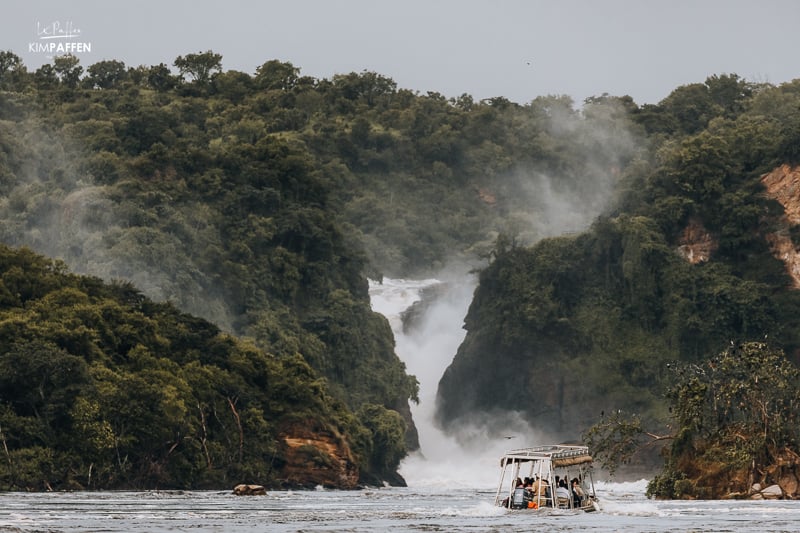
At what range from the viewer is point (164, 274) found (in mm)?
160875

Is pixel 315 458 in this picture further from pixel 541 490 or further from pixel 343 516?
pixel 541 490

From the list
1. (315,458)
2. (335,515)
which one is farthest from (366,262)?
(335,515)

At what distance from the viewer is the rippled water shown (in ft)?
214

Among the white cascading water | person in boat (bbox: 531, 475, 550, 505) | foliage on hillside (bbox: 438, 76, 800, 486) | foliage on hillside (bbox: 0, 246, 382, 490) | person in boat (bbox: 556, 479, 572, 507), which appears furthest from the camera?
foliage on hillside (bbox: 438, 76, 800, 486)

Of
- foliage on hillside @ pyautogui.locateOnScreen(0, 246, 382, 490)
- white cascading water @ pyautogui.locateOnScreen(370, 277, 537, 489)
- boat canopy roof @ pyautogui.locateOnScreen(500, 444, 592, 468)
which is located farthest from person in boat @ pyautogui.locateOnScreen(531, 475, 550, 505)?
white cascading water @ pyautogui.locateOnScreen(370, 277, 537, 489)

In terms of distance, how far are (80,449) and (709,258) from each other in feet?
312

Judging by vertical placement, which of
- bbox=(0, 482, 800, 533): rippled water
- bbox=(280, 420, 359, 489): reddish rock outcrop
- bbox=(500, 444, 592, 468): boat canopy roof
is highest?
bbox=(280, 420, 359, 489): reddish rock outcrop

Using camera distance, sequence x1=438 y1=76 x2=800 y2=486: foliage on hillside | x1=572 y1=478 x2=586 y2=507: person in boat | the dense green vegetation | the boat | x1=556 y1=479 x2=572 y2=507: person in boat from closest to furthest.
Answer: the boat < x1=556 y1=479 x2=572 y2=507: person in boat < x1=572 y1=478 x2=586 y2=507: person in boat < the dense green vegetation < x1=438 y1=76 x2=800 y2=486: foliage on hillside

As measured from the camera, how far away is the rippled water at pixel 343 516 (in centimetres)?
6531

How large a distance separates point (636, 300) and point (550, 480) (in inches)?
4356

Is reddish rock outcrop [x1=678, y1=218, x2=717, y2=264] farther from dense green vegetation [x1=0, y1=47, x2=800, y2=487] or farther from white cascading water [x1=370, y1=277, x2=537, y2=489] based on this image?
white cascading water [x1=370, y1=277, x2=537, y2=489]

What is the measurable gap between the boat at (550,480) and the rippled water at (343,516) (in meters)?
0.60

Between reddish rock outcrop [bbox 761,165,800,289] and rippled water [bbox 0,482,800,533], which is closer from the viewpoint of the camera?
rippled water [bbox 0,482,800,533]

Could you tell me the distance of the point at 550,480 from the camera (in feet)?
227
